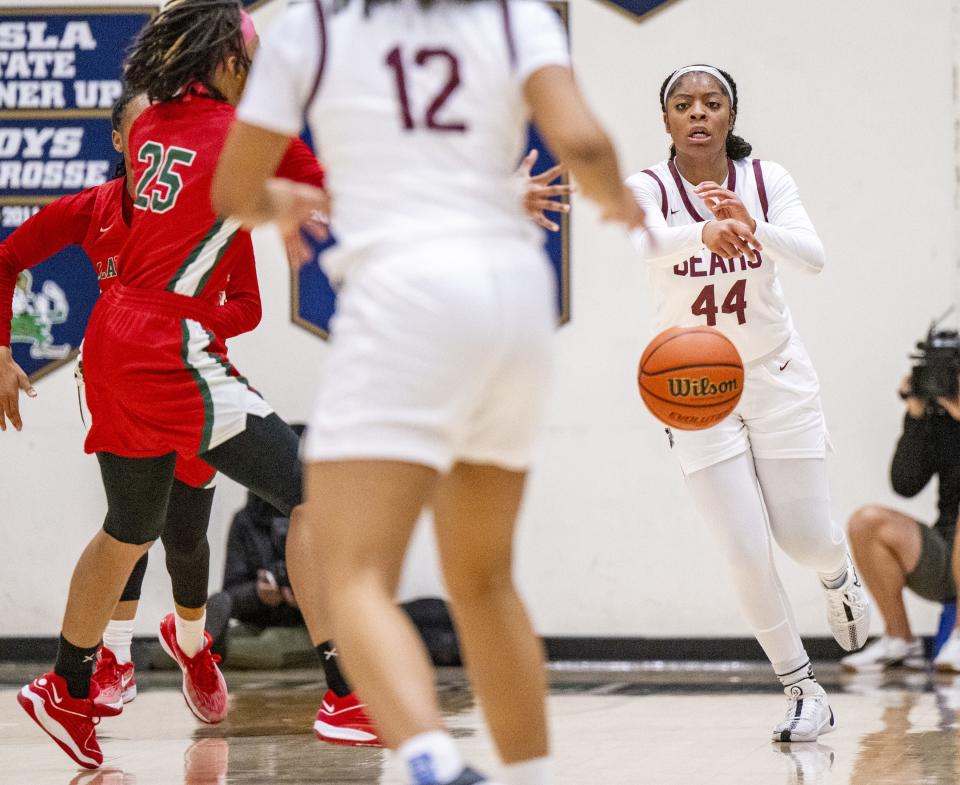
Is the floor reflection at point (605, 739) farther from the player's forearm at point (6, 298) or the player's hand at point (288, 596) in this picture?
the player's forearm at point (6, 298)

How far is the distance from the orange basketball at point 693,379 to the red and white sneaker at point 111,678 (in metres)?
2.25

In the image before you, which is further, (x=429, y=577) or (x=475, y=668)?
(x=429, y=577)

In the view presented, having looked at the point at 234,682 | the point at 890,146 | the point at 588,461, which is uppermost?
the point at 890,146

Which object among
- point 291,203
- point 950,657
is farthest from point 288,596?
point 291,203

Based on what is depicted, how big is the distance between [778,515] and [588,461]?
11.2ft

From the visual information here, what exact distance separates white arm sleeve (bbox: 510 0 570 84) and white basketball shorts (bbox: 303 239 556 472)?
0.30 m

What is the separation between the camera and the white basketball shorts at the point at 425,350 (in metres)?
2.48

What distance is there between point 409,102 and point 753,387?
2725mm

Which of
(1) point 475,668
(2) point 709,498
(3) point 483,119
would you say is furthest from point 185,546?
(3) point 483,119

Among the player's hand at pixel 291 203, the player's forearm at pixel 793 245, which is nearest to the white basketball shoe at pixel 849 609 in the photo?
the player's forearm at pixel 793 245

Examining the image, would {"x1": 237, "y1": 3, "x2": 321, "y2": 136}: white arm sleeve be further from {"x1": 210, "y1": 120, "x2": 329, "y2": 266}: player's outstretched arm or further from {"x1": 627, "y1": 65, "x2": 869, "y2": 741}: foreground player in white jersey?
{"x1": 627, "y1": 65, "x2": 869, "y2": 741}: foreground player in white jersey

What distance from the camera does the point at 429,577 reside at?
846 centimetres

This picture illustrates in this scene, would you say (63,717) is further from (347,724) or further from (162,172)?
(162,172)

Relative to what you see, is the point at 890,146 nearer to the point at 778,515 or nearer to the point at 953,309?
the point at 953,309
